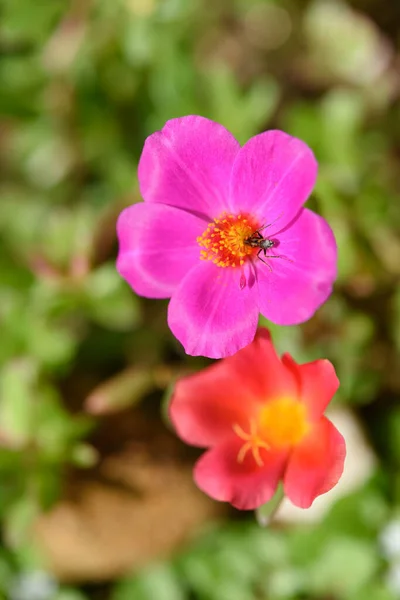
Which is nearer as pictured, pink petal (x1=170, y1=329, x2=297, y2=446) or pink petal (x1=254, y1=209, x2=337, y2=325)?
pink petal (x1=254, y1=209, x2=337, y2=325)

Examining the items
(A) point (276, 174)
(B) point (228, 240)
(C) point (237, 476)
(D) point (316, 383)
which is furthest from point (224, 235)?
(C) point (237, 476)

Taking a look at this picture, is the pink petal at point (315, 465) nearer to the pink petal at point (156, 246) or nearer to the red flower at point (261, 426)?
the red flower at point (261, 426)

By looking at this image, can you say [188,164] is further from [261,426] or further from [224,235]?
[261,426]

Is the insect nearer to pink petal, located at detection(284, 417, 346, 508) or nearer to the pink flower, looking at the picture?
the pink flower

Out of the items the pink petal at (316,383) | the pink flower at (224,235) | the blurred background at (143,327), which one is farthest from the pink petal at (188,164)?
the blurred background at (143,327)

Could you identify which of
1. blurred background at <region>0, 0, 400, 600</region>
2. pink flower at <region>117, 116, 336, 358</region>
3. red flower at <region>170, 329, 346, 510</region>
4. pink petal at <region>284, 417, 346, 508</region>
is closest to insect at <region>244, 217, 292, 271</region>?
pink flower at <region>117, 116, 336, 358</region>

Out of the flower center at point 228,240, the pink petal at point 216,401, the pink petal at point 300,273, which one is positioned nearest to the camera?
the pink petal at point 300,273
